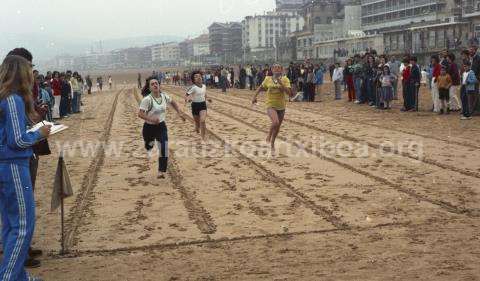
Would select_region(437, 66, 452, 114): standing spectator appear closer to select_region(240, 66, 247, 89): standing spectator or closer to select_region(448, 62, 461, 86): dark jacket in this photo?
select_region(448, 62, 461, 86): dark jacket

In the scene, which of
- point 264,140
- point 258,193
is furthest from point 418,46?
point 258,193

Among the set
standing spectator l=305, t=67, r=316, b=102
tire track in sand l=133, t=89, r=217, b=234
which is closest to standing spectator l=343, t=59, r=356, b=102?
standing spectator l=305, t=67, r=316, b=102

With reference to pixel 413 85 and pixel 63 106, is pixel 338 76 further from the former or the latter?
pixel 63 106

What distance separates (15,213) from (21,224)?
0.31 ft

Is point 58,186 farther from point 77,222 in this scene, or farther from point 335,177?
point 335,177

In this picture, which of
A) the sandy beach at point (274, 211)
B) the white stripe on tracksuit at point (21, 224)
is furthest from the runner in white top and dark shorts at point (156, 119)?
the white stripe on tracksuit at point (21, 224)

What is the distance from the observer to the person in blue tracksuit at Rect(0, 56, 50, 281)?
13.9ft

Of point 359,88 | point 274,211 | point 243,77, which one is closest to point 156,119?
point 274,211

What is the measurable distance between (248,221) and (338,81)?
64.1 feet

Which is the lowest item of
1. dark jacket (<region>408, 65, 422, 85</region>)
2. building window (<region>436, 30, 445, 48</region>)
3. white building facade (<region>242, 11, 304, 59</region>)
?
dark jacket (<region>408, 65, 422, 85</region>)

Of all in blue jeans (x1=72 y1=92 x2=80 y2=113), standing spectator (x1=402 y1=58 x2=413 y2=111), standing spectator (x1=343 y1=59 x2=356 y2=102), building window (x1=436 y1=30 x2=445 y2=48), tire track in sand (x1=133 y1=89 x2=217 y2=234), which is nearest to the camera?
tire track in sand (x1=133 y1=89 x2=217 y2=234)

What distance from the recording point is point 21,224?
4320 mm

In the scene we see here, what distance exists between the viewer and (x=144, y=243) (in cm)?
594

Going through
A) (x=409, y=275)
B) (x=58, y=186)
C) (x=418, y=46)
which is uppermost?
(x=418, y=46)
